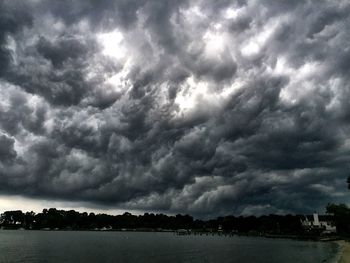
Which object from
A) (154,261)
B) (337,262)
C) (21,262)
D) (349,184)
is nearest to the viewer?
(337,262)

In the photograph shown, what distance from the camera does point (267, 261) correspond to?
103 metres

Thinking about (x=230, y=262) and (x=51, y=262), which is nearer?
(x=51, y=262)

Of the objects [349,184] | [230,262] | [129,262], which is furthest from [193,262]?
[349,184]

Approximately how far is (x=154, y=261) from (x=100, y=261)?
A: 13087 mm

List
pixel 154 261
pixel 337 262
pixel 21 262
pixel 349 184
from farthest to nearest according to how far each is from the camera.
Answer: pixel 349 184, pixel 154 261, pixel 21 262, pixel 337 262

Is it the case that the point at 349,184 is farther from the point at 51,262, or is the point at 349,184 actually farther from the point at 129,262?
the point at 51,262

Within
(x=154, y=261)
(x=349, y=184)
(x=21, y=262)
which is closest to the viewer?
(x=21, y=262)

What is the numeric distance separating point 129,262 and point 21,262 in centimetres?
2479

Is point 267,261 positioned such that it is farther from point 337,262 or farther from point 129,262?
Result: point 129,262

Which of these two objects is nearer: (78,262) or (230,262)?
(78,262)

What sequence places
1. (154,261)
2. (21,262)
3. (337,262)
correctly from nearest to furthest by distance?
(337,262) → (21,262) → (154,261)

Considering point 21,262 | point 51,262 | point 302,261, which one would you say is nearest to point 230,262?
point 302,261

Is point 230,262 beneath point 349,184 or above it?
beneath

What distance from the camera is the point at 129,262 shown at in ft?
315
